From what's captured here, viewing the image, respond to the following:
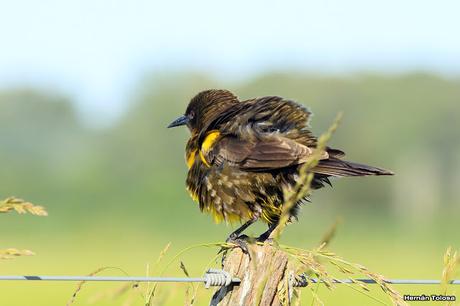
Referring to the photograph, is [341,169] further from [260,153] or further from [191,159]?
[191,159]

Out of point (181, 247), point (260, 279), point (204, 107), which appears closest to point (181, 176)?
point (181, 247)

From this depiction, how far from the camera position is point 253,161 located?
5.58 m

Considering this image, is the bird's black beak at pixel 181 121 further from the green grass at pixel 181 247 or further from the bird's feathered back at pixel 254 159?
the green grass at pixel 181 247

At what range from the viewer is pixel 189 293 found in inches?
143

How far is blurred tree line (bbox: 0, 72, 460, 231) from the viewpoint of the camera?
42.6 m

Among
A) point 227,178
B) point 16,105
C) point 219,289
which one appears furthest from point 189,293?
point 16,105

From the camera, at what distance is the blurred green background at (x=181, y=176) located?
38.4 m

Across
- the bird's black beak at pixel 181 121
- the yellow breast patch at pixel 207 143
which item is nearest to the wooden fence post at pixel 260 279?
the yellow breast patch at pixel 207 143

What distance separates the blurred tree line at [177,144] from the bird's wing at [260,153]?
1334 inches

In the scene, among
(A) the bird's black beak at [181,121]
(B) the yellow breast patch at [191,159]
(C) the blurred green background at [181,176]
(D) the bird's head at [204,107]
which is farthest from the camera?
(C) the blurred green background at [181,176]

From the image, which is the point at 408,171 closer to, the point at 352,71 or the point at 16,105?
the point at 352,71

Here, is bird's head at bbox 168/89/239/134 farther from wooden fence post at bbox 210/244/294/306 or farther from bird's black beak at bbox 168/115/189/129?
wooden fence post at bbox 210/244/294/306

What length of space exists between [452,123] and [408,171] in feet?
18.4

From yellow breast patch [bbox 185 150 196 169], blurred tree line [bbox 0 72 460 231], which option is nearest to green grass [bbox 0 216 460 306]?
blurred tree line [bbox 0 72 460 231]
